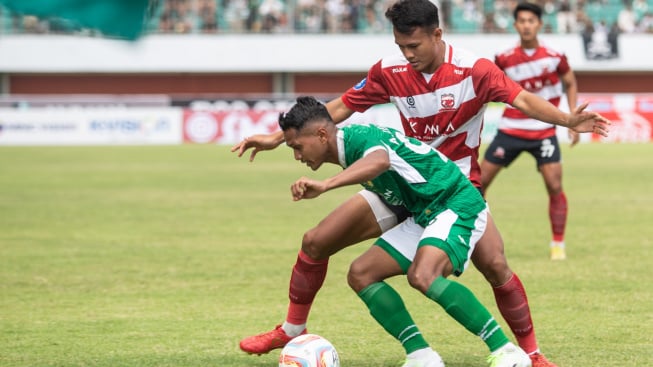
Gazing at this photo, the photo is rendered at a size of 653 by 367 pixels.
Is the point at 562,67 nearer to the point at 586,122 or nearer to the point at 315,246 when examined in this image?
the point at 586,122

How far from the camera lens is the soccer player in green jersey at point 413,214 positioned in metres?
5.81

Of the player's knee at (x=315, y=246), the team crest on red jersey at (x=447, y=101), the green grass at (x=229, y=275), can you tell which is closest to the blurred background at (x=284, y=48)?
the green grass at (x=229, y=275)

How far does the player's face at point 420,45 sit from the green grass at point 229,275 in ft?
5.78

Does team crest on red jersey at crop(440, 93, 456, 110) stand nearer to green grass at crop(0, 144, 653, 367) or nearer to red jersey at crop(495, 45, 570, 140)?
green grass at crop(0, 144, 653, 367)

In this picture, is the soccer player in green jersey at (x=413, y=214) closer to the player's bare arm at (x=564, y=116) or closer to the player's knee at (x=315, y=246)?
the player's knee at (x=315, y=246)

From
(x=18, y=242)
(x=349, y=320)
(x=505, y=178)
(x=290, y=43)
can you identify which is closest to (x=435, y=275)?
(x=349, y=320)

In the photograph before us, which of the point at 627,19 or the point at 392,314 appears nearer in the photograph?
the point at 392,314

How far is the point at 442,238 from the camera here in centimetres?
586

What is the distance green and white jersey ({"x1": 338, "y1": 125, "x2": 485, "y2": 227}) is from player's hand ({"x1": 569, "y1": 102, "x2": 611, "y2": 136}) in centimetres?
66

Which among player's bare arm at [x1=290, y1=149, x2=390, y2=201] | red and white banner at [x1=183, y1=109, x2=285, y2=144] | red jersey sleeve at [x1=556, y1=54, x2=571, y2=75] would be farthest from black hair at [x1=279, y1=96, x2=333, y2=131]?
red and white banner at [x1=183, y1=109, x2=285, y2=144]

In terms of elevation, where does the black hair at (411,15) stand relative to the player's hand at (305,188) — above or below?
above

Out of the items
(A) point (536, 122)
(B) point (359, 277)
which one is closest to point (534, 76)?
(A) point (536, 122)

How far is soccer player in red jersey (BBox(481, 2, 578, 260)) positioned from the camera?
36.8 ft

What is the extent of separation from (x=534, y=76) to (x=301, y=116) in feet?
19.6
